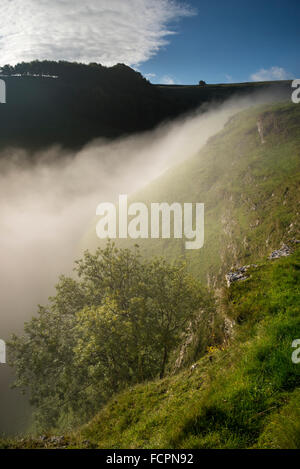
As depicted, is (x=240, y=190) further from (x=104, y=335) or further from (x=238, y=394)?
(x=238, y=394)

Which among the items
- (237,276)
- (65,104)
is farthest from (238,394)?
(65,104)

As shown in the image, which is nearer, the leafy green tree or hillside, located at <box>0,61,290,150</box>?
the leafy green tree

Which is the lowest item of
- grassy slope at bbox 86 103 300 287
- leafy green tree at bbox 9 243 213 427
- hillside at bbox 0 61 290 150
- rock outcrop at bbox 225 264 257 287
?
leafy green tree at bbox 9 243 213 427

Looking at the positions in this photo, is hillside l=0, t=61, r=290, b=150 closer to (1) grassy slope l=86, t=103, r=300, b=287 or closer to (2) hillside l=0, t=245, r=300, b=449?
(1) grassy slope l=86, t=103, r=300, b=287

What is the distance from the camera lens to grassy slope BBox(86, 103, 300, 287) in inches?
1312

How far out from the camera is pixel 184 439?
5.90 meters

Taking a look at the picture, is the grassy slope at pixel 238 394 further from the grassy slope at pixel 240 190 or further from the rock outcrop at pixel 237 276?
the grassy slope at pixel 240 190

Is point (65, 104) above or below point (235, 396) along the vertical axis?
above

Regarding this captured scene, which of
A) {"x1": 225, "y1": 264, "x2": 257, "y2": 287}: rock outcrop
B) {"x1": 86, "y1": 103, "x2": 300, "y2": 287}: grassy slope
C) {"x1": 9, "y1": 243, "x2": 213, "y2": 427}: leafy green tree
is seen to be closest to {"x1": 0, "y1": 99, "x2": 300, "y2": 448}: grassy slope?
{"x1": 225, "y1": 264, "x2": 257, "y2": 287}: rock outcrop

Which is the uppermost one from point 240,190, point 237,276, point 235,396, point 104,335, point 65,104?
point 65,104

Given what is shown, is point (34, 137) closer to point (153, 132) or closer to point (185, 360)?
point (153, 132)

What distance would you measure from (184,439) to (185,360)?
15137 millimetres

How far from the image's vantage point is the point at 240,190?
4525 cm
